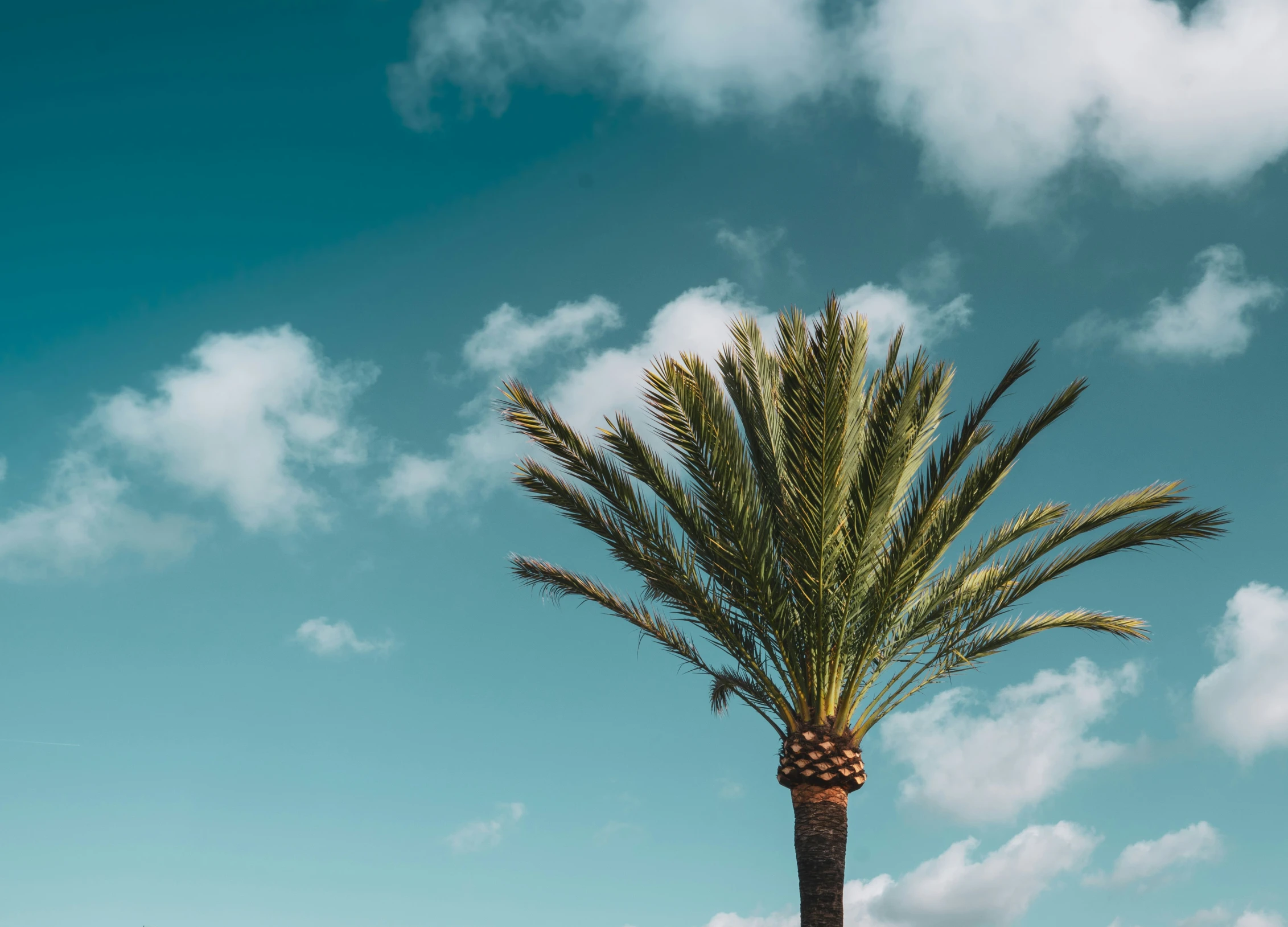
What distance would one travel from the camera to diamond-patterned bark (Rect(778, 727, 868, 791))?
1077cm

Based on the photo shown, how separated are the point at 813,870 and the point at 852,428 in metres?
4.68

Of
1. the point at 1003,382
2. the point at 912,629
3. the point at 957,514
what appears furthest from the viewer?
the point at 912,629

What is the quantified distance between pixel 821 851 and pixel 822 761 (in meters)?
0.92

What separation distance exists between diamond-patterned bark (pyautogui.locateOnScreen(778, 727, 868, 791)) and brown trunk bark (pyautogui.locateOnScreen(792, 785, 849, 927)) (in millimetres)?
101

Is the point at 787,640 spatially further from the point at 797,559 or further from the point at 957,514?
the point at 957,514

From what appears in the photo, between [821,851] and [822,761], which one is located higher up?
[822,761]

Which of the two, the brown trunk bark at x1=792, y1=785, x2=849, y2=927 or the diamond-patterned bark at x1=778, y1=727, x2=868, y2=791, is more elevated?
the diamond-patterned bark at x1=778, y1=727, x2=868, y2=791

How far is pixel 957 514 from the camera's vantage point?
10.3m

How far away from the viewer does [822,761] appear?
35.3ft

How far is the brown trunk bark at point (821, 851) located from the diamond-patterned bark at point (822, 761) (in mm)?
101

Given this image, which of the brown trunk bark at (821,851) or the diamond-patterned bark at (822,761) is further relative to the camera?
the diamond-patterned bark at (822,761)

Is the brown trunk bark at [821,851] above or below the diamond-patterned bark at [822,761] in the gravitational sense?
below

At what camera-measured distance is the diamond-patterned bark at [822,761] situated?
35.3ft

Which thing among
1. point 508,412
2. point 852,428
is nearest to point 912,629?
point 852,428
